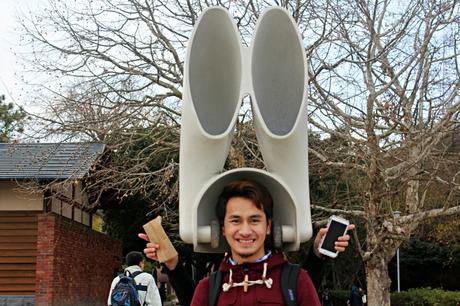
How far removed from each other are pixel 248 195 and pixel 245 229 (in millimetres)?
154

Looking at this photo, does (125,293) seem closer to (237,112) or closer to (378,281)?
(237,112)

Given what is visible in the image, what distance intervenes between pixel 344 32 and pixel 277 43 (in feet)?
22.5

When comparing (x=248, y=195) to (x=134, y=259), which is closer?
(x=248, y=195)

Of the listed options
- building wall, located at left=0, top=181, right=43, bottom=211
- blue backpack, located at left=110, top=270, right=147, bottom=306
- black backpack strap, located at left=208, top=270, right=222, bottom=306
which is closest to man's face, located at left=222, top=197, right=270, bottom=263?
black backpack strap, located at left=208, top=270, right=222, bottom=306

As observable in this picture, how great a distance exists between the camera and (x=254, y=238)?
2639 mm

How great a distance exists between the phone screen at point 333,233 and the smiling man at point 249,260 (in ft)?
0.91

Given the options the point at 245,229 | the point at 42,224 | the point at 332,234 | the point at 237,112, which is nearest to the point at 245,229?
the point at 245,229

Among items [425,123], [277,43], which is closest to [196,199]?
[277,43]

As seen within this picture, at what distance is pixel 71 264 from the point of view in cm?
1444

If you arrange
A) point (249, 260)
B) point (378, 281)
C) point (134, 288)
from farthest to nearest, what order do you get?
point (378, 281)
point (134, 288)
point (249, 260)

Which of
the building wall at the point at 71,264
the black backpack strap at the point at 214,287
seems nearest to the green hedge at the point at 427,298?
the building wall at the point at 71,264

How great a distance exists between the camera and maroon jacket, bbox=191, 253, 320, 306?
8.13 feet

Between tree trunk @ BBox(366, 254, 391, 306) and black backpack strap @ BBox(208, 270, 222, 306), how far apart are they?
7.27 m

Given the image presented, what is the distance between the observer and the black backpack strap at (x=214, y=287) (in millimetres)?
2572
